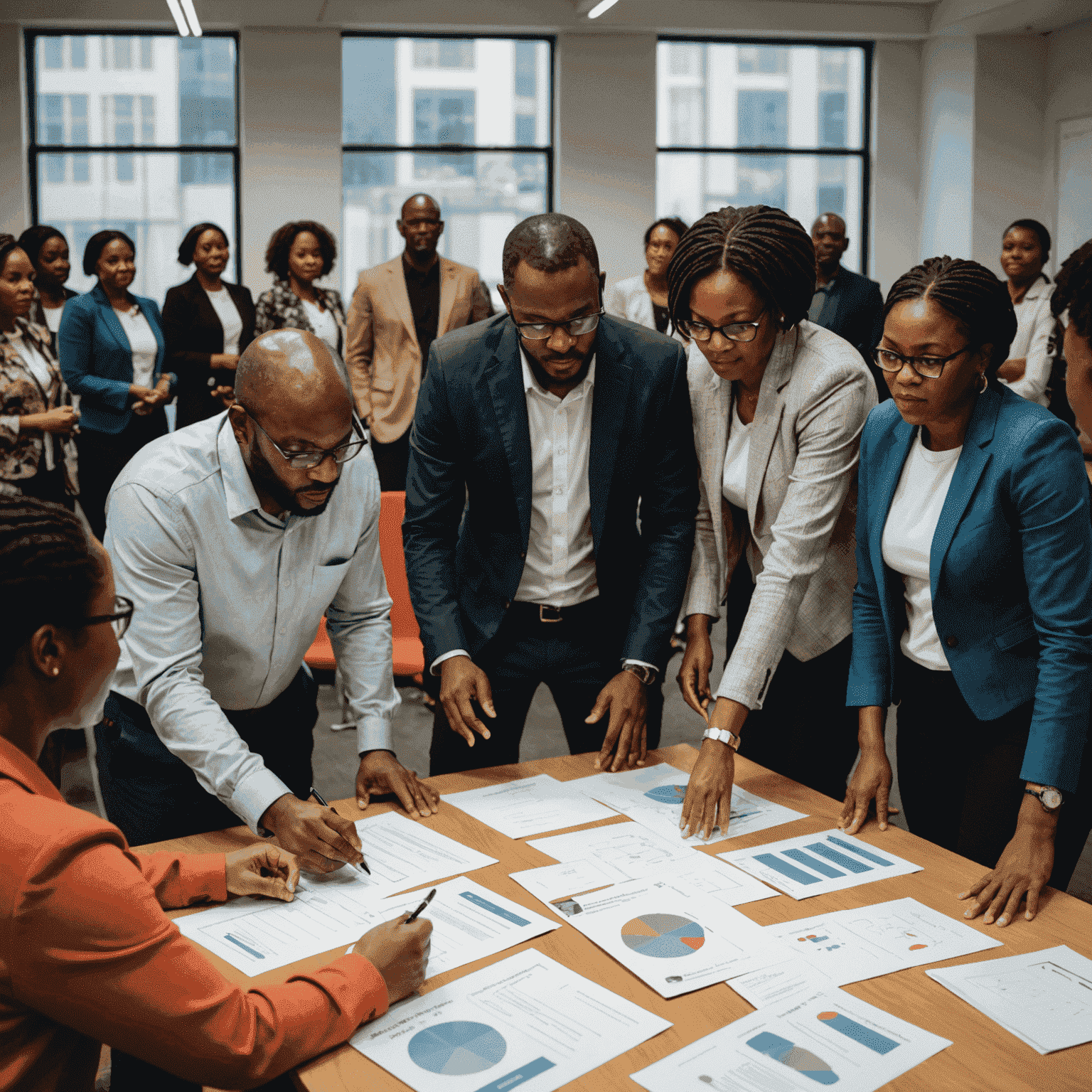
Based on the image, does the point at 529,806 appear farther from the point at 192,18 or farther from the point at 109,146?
the point at 109,146

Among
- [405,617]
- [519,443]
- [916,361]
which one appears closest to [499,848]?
[519,443]

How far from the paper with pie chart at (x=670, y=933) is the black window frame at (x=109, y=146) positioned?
7.60 m

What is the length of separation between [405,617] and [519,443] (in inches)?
61.8

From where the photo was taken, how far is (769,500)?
6.62ft

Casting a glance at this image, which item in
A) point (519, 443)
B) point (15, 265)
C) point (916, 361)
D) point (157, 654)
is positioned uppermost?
point (15, 265)

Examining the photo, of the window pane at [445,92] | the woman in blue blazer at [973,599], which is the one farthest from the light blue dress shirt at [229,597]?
the window pane at [445,92]

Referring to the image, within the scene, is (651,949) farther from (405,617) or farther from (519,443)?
(405,617)

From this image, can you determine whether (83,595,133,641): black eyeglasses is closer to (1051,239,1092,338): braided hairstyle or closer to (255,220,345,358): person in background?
(1051,239,1092,338): braided hairstyle

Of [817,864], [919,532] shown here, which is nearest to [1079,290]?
[919,532]

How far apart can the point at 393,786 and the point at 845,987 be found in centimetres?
78

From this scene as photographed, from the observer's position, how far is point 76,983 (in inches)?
38.8

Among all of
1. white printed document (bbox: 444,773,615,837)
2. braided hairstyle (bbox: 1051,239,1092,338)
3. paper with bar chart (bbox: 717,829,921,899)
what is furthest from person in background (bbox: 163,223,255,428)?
braided hairstyle (bbox: 1051,239,1092,338)

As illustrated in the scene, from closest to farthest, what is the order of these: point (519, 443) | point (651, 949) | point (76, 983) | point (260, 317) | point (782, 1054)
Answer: point (76, 983) < point (782, 1054) < point (651, 949) < point (519, 443) < point (260, 317)

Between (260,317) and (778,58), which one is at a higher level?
A: (778,58)
